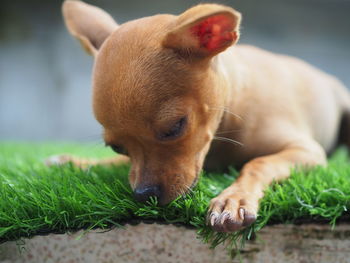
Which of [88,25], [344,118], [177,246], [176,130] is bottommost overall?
[344,118]


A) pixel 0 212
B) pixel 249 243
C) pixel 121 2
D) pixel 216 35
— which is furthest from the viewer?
pixel 121 2

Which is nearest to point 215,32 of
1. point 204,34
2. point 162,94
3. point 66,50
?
point 204,34

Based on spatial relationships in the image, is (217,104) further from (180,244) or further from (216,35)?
(180,244)

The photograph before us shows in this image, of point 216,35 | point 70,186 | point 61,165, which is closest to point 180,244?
point 70,186

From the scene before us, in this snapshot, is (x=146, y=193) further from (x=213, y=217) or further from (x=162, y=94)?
(x=162, y=94)

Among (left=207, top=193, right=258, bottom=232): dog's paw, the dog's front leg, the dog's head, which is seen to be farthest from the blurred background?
(left=207, top=193, right=258, bottom=232): dog's paw

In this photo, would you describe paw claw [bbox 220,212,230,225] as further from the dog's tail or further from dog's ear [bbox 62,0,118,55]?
the dog's tail
